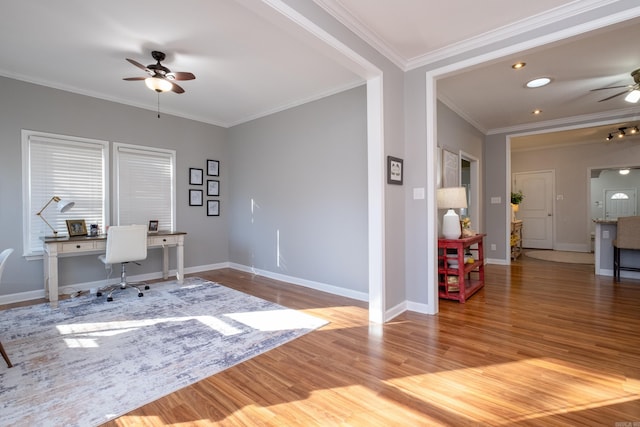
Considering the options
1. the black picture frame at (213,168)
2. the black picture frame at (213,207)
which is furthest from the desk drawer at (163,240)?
the black picture frame at (213,168)

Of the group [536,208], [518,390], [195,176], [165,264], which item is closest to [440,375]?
[518,390]

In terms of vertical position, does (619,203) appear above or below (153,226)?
above

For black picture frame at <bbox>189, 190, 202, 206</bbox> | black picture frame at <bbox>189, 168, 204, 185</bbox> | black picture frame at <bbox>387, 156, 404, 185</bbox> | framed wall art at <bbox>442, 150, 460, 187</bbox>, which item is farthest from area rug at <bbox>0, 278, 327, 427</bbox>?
framed wall art at <bbox>442, 150, 460, 187</bbox>

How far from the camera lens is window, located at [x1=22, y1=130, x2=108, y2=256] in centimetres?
370

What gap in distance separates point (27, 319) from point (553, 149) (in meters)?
10.4

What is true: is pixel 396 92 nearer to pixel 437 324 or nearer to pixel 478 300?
pixel 437 324

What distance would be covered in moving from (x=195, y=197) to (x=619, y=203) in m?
10.0

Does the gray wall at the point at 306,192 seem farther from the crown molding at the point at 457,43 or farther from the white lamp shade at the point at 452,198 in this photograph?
the white lamp shade at the point at 452,198

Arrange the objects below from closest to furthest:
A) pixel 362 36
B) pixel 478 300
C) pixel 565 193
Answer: pixel 362 36, pixel 478 300, pixel 565 193

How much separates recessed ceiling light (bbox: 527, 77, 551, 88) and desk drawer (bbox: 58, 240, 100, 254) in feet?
18.9

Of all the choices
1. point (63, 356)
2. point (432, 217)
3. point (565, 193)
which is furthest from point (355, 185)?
point (565, 193)

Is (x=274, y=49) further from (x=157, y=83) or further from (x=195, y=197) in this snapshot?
(x=195, y=197)

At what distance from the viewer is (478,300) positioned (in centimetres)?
358

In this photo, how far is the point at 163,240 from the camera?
14.1 feet
